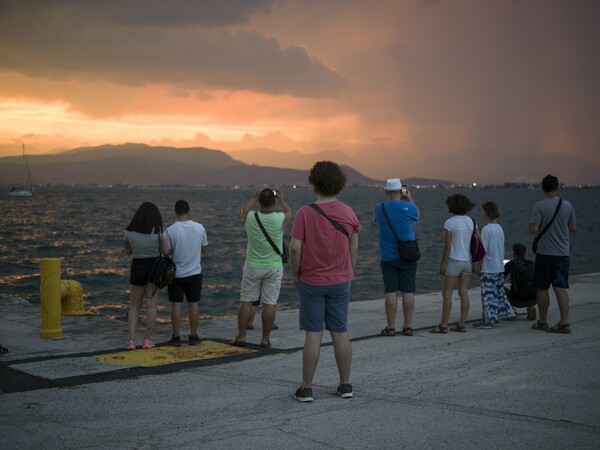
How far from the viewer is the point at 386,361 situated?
7742 millimetres

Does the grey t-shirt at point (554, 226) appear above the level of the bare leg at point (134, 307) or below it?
above

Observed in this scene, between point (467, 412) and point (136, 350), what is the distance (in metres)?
4.29

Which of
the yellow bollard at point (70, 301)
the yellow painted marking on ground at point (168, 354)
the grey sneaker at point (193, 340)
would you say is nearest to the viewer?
the yellow painted marking on ground at point (168, 354)

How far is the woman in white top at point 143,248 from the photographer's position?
8414 millimetres

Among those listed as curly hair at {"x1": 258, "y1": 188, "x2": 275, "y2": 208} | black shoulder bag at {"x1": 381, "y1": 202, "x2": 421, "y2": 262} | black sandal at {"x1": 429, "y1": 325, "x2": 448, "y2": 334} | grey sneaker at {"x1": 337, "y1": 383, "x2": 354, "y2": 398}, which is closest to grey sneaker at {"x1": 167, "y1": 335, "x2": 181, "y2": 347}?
curly hair at {"x1": 258, "y1": 188, "x2": 275, "y2": 208}

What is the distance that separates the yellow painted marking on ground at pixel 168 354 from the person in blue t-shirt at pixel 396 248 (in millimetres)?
2031

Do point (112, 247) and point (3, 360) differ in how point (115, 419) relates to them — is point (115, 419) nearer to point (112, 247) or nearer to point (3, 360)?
point (3, 360)

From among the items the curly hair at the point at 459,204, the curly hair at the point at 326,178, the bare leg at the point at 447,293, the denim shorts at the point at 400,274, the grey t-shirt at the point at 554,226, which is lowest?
the bare leg at the point at 447,293

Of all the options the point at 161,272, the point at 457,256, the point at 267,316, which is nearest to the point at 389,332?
the point at 457,256

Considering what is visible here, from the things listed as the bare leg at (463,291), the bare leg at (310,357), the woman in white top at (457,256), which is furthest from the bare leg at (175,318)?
the bare leg at (463,291)

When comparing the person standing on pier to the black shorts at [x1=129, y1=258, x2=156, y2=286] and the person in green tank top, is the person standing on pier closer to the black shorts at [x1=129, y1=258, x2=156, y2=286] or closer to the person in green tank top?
the person in green tank top

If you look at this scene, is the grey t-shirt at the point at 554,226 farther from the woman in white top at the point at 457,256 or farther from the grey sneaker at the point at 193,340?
the grey sneaker at the point at 193,340

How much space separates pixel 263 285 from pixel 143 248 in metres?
1.54

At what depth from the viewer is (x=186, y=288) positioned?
8.89m
